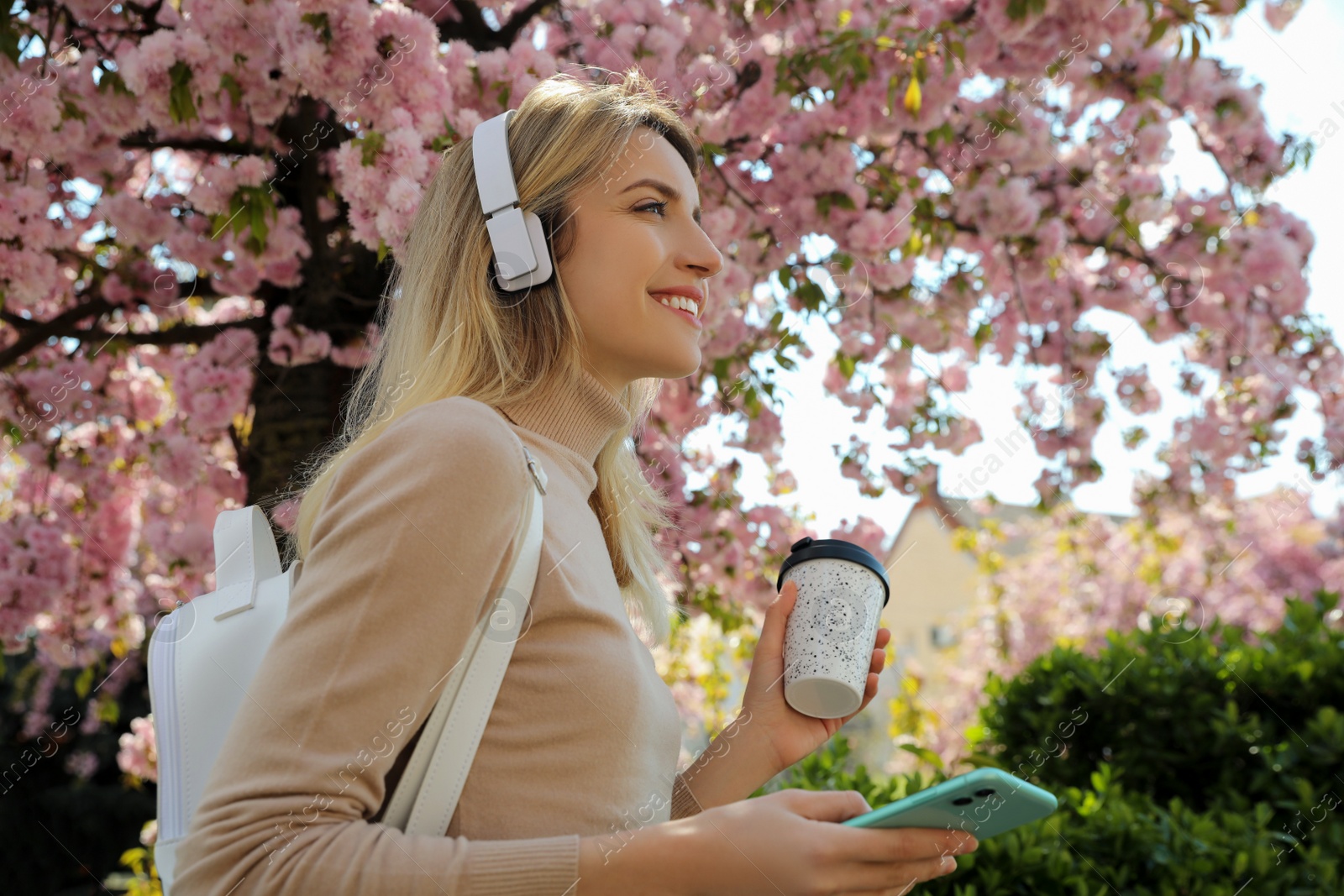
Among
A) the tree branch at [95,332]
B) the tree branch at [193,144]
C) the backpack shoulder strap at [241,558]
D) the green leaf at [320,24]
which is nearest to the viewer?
the backpack shoulder strap at [241,558]

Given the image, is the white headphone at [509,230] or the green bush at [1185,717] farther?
the green bush at [1185,717]

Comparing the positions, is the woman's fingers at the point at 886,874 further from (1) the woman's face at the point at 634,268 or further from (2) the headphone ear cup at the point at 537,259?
(2) the headphone ear cup at the point at 537,259

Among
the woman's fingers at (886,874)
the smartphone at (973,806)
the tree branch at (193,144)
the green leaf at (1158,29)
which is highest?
the green leaf at (1158,29)

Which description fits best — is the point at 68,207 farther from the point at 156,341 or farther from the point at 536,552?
the point at 536,552

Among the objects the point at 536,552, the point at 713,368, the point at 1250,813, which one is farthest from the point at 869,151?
the point at 536,552

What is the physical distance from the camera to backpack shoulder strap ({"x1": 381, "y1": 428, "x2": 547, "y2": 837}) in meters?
1.03

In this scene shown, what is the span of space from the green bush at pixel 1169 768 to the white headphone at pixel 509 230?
151 cm

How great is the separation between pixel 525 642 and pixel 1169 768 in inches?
121

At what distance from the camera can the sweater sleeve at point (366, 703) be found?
92 centimetres

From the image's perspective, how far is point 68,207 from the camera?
3348 mm

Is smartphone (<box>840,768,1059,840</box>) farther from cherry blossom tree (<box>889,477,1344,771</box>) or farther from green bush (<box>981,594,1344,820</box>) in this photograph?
cherry blossom tree (<box>889,477,1344,771</box>)

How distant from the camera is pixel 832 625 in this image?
137cm

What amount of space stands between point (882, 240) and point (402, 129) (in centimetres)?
168

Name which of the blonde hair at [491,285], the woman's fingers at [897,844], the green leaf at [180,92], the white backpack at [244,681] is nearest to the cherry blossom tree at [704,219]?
the green leaf at [180,92]
